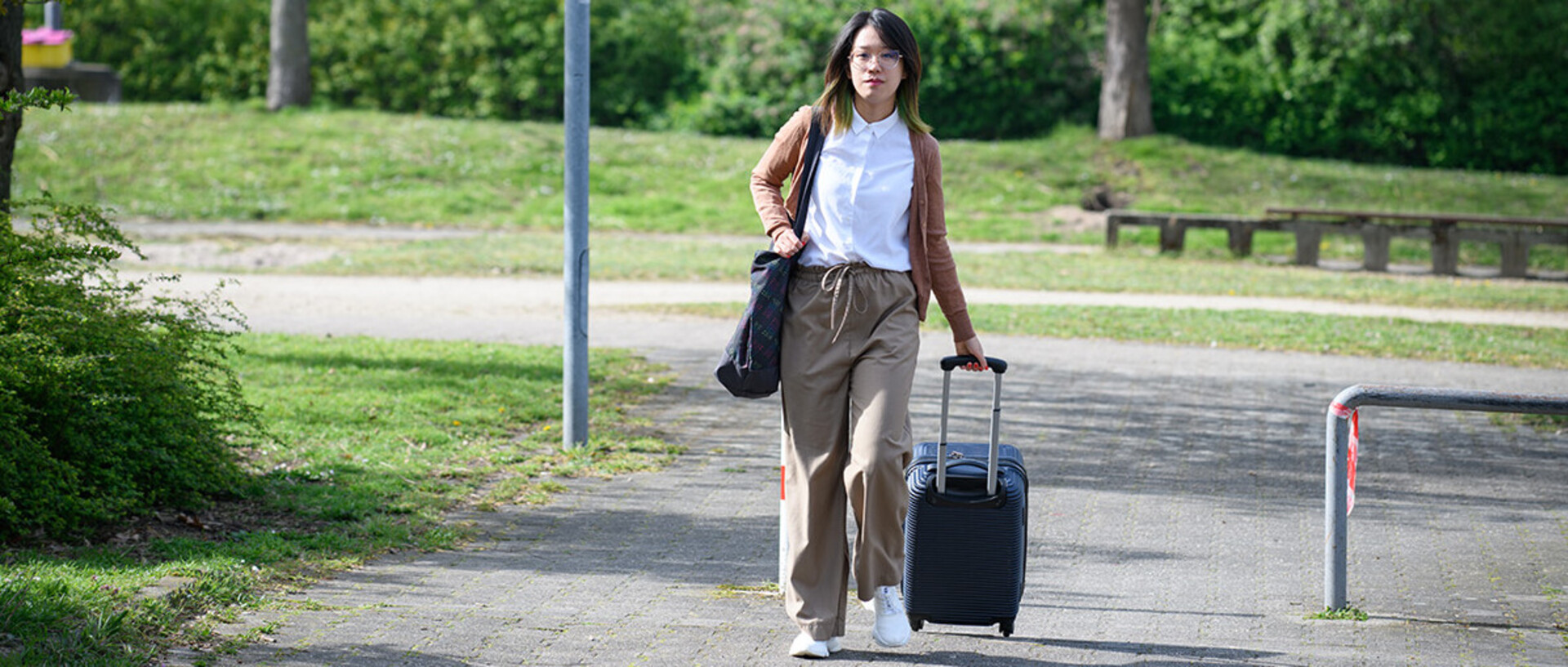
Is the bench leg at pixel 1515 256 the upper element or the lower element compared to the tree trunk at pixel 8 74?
lower

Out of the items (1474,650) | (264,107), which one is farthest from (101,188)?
(1474,650)

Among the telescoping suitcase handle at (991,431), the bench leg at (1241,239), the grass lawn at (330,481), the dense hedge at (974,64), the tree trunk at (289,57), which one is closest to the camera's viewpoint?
the telescoping suitcase handle at (991,431)

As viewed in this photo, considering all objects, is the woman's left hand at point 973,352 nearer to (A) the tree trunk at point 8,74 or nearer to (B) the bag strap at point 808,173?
(B) the bag strap at point 808,173

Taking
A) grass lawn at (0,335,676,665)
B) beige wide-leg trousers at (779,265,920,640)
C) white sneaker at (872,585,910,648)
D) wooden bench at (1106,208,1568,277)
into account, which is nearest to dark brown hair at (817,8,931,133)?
beige wide-leg trousers at (779,265,920,640)

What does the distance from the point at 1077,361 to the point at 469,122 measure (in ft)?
57.4

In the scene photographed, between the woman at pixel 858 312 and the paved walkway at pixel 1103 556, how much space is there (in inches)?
11.9

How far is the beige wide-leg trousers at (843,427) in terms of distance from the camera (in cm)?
438

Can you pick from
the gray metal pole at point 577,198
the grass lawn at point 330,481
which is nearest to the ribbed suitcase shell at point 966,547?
the grass lawn at point 330,481

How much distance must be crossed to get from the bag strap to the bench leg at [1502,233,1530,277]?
601 inches

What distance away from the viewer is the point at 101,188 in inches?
857

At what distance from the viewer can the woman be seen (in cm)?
439

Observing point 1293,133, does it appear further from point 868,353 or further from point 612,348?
point 868,353

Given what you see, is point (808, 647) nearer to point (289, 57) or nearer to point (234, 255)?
point (234, 255)

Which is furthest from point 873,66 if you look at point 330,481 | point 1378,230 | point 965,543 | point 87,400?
point 1378,230
